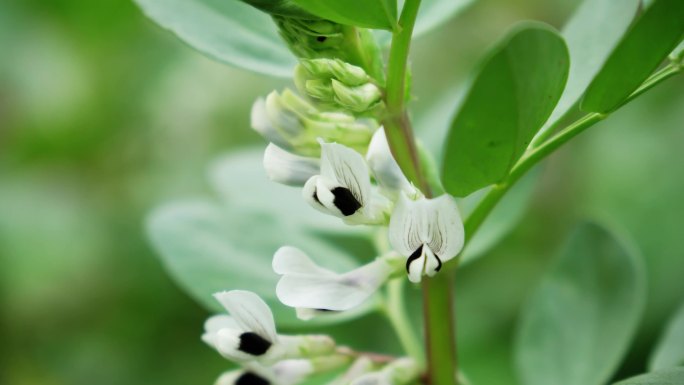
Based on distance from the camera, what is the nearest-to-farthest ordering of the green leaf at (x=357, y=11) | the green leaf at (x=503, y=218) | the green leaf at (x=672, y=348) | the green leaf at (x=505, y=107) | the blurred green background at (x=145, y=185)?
1. the green leaf at (x=505, y=107)
2. the green leaf at (x=357, y=11)
3. the green leaf at (x=672, y=348)
4. the green leaf at (x=503, y=218)
5. the blurred green background at (x=145, y=185)

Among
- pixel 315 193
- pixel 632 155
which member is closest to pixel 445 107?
pixel 315 193

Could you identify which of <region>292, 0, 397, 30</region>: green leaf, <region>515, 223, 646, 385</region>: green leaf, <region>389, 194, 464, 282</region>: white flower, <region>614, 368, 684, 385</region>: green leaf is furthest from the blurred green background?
<region>292, 0, 397, 30</region>: green leaf

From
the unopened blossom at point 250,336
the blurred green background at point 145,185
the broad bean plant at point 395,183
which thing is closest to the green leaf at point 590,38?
the broad bean plant at point 395,183

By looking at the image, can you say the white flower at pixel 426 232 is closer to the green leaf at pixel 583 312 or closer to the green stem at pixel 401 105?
the green stem at pixel 401 105

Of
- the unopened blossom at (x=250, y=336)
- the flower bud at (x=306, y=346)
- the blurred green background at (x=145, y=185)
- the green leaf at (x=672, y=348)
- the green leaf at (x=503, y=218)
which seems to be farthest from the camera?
the blurred green background at (x=145, y=185)

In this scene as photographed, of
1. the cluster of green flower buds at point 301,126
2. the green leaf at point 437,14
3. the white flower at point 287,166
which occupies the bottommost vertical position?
the white flower at point 287,166

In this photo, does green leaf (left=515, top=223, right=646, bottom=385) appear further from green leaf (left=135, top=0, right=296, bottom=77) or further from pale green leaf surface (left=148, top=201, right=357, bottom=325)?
green leaf (left=135, top=0, right=296, bottom=77)

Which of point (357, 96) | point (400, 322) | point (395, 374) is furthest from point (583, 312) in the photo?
point (357, 96)
